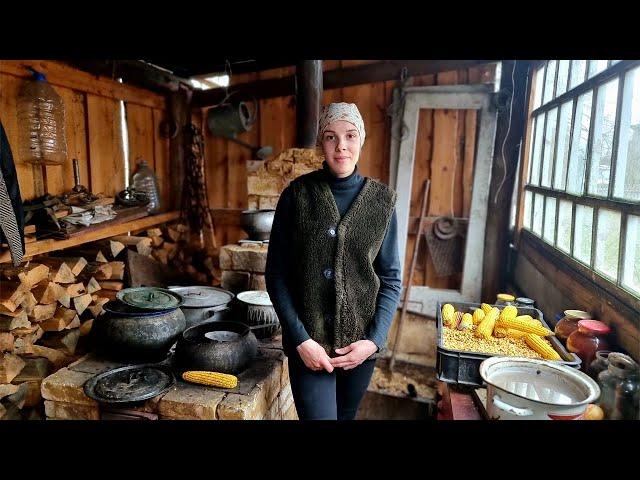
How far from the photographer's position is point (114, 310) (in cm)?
224

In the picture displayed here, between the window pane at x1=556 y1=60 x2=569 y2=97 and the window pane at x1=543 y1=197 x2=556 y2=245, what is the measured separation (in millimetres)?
706

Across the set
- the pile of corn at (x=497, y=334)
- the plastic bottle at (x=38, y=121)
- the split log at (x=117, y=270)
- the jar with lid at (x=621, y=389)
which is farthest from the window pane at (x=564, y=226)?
the plastic bottle at (x=38, y=121)

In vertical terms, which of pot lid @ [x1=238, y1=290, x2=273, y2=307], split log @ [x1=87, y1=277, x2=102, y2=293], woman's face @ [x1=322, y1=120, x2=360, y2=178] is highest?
woman's face @ [x1=322, y1=120, x2=360, y2=178]

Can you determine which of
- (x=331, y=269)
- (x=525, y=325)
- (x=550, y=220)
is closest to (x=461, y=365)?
(x=525, y=325)

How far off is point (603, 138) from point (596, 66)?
0.40 meters

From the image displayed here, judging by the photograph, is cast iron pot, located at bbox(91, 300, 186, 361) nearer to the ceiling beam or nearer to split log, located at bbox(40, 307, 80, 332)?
split log, located at bbox(40, 307, 80, 332)

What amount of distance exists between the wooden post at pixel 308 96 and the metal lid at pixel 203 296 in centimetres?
136

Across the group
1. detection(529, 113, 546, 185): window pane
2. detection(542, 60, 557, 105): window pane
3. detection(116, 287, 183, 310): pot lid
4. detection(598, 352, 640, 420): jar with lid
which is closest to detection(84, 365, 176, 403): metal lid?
detection(116, 287, 183, 310): pot lid

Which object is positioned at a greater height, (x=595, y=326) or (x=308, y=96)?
(x=308, y=96)

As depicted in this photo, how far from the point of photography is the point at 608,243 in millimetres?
2008

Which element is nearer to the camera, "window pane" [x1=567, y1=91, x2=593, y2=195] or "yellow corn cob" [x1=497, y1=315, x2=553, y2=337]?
"yellow corn cob" [x1=497, y1=315, x2=553, y2=337]

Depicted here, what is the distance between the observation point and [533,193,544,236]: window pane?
319 cm

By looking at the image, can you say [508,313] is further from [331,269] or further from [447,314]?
[331,269]
